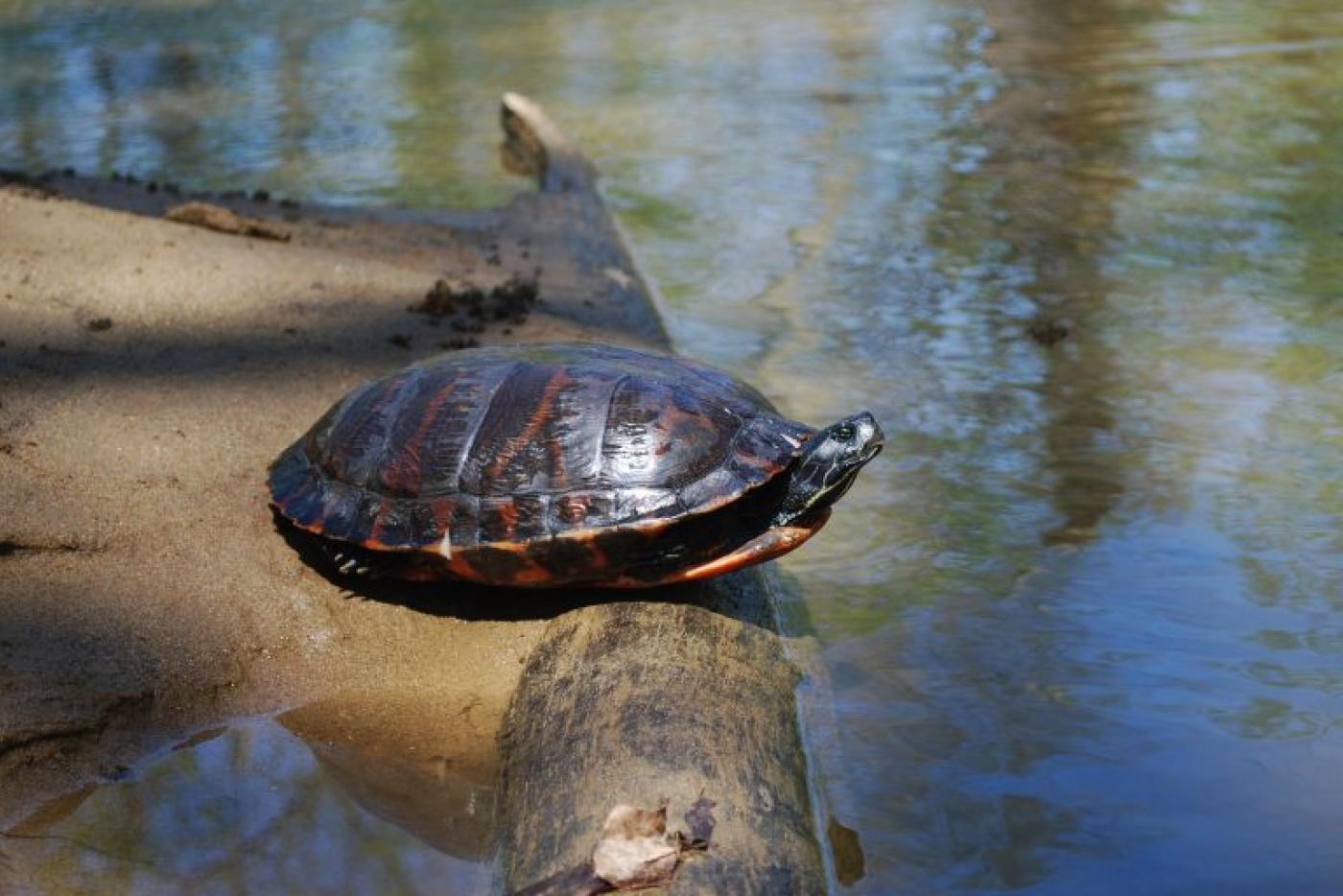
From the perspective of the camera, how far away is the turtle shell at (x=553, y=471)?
4.20 metres

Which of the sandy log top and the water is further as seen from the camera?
the water

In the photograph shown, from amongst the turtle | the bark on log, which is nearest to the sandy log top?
the bark on log

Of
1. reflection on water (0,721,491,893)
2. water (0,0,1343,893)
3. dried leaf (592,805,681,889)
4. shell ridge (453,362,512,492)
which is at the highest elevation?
shell ridge (453,362,512,492)

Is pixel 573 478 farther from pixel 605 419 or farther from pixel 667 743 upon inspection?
pixel 667 743

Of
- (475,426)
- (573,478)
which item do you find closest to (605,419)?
(573,478)

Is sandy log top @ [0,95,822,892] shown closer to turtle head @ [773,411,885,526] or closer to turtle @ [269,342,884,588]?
turtle @ [269,342,884,588]

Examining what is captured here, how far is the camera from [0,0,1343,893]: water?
13.8ft

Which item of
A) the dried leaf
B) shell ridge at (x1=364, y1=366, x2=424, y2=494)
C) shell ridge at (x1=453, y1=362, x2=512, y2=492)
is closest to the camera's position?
the dried leaf

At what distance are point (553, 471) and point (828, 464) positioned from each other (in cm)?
80

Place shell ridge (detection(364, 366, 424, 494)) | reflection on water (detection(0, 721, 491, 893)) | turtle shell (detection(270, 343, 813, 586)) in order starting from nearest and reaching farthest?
1. reflection on water (detection(0, 721, 491, 893))
2. turtle shell (detection(270, 343, 813, 586))
3. shell ridge (detection(364, 366, 424, 494))

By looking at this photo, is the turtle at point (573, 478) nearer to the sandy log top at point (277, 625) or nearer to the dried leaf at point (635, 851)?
the sandy log top at point (277, 625)

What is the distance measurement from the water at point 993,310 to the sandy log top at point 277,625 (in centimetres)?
68

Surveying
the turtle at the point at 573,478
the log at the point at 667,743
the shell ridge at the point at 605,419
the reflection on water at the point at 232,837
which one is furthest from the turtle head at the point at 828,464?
the reflection on water at the point at 232,837

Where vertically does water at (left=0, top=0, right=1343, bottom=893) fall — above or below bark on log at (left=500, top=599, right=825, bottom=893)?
below
